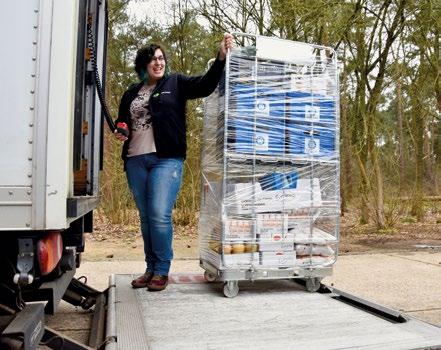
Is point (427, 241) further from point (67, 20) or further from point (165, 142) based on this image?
point (67, 20)

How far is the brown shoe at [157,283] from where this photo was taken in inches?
140

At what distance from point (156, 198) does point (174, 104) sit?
2.33 ft

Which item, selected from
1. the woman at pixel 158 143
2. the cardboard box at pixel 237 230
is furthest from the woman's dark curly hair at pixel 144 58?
the cardboard box at pixel 237 230

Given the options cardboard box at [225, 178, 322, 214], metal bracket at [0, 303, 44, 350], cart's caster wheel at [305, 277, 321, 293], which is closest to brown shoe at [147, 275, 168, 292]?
cardboard box at [225, 178, 322, 214]

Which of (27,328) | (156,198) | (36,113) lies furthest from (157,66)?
(27,328)

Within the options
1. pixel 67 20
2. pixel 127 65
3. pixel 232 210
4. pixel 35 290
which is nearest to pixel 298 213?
pixel 232 210

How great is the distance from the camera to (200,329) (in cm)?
270

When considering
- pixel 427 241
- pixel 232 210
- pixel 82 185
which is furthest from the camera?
pixel 427 241

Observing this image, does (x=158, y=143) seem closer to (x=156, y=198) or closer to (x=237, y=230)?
(x=156, y=198)

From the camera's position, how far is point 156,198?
3.55 m

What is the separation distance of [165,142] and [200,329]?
1.43 m

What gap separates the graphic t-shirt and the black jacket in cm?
5

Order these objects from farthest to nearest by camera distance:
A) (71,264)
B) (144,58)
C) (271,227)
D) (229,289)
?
(144,58) < (271,227) < (229,289) < (71,264)

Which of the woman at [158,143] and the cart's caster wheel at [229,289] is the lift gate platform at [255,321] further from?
the woman at [158,143]
